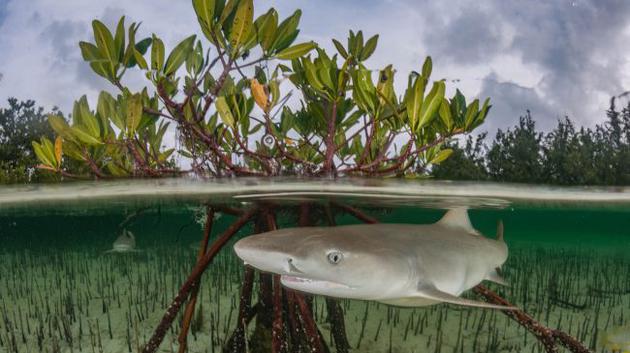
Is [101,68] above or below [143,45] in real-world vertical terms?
below

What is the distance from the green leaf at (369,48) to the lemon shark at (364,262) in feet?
7.92

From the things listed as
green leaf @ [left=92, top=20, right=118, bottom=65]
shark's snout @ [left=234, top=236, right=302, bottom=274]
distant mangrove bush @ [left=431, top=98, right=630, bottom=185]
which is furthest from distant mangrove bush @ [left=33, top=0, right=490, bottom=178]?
distant mangrove bush @ [left=431, top=98, right=630, bottom=185]

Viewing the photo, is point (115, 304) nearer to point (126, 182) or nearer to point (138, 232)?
point (126, 182)

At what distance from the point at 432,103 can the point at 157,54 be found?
206 cm

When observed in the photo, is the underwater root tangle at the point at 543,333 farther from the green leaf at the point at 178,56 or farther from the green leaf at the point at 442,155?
the green leaf at the point at 178,56

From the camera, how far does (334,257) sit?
2.39m

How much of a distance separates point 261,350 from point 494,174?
77.7 feet

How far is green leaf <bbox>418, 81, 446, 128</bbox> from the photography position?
3.77 metres

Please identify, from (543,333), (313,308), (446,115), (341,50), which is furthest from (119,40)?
(313,308)

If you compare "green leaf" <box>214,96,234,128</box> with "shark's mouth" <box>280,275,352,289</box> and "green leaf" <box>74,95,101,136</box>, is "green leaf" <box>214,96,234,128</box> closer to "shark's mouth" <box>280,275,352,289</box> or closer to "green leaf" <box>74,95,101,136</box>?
"green leaf" <box>74,95,101,136</box>

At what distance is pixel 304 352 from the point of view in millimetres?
4656

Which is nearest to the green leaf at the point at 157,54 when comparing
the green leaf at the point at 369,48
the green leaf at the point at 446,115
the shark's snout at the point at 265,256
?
the shark's snout at the point at 265,256

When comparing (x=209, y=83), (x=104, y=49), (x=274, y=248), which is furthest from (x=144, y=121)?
(x=274, y=248)

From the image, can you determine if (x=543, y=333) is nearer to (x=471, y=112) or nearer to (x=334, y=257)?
(x=471, y=112)
